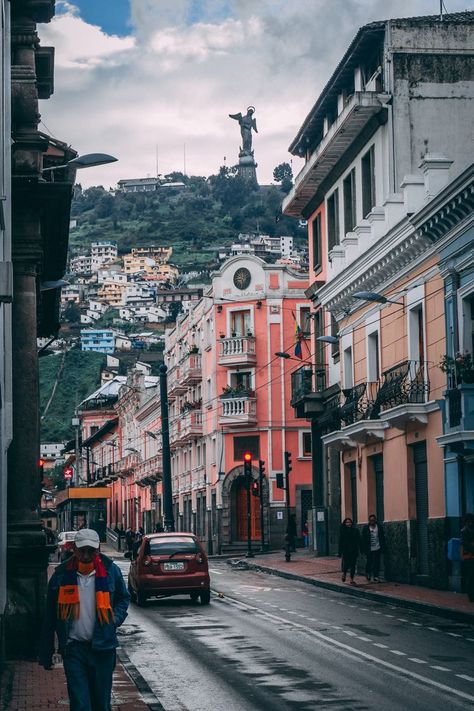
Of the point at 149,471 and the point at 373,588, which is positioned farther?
the point at 149,471

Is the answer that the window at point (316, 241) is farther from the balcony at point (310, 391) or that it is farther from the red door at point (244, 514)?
the red door at point (244, 514)

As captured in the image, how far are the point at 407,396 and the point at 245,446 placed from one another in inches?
1354

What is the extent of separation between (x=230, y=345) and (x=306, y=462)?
22.7 feet

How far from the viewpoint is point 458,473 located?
29359mm

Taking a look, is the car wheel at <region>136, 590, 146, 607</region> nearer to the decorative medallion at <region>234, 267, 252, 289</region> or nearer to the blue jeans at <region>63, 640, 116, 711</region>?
the blue jeans at <region>63, 640, 116, 711</region>

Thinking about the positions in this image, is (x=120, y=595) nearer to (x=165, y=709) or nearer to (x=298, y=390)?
(x=165, y=709)

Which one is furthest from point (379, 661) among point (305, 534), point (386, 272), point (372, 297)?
point (305, 534)

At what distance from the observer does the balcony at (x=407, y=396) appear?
31750 millimetres

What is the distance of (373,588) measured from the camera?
101ft

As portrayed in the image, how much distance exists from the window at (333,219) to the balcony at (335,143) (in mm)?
764

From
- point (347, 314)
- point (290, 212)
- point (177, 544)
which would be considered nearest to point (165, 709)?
point (177, 544)

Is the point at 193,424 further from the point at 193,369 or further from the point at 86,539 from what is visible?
the point at 86,539

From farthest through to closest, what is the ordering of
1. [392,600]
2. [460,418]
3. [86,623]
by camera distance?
[460,418]
[392,600]
[86,623]

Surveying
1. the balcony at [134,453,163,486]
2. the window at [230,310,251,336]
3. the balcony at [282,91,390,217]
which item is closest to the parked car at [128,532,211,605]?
the balcony at [282,91,390,217]
